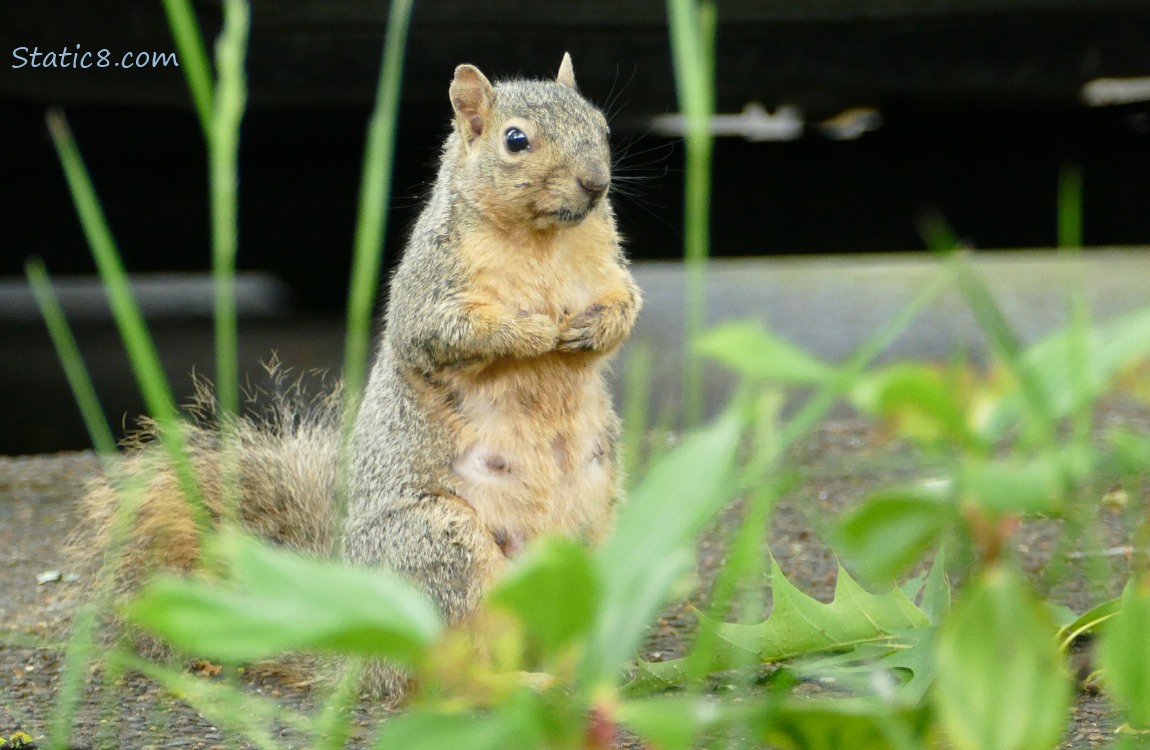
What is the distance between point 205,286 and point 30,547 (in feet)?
21.3

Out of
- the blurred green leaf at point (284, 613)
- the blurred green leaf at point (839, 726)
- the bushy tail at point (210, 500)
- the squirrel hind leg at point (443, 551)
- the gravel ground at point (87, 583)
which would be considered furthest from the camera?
the bushy tail at point (210, 500)

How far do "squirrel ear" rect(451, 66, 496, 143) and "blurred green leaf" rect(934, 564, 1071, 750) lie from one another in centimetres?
181

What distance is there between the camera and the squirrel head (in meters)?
2.15

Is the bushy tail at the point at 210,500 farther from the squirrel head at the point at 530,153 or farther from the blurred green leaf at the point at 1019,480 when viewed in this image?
the blurred green leaf at the point at 1019,480

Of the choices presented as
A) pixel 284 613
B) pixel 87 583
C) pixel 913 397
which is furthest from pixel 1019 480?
pixel 87 583

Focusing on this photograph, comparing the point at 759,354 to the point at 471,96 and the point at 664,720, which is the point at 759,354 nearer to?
the point at 664,720

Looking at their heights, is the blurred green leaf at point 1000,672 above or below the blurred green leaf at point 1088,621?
below

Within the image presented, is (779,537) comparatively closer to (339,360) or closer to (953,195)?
(953,195)

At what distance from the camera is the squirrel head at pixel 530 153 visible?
2154 mm

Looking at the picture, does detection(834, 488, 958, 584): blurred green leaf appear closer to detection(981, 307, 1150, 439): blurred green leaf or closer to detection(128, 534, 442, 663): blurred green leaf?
detection(981, 307, 1150, 439): blurred green leaf

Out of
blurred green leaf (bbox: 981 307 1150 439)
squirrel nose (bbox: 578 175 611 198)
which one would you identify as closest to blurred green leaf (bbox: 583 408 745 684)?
blurred green leaf (bbox: 981 307 1150 439)

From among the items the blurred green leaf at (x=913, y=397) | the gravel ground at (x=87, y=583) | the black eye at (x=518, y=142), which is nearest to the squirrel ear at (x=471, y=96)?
the black eye at (x=518, y=142)

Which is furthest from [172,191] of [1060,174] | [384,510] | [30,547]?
[384,510]

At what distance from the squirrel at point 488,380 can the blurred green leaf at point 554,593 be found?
4.67 ft
